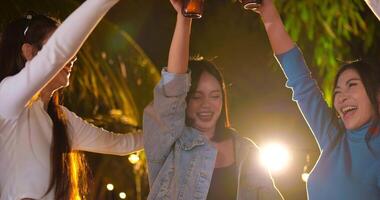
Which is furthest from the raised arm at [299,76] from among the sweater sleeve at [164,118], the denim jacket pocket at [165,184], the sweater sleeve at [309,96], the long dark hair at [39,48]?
the long dark hair at [39,48]

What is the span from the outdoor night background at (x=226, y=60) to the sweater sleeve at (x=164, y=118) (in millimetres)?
691

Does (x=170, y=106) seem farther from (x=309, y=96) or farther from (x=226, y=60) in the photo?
(x=226, y=60)

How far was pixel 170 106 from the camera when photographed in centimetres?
217

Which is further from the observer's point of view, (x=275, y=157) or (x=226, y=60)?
(x=226, y=60)

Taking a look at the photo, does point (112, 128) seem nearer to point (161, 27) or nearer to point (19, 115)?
point (161, 27)

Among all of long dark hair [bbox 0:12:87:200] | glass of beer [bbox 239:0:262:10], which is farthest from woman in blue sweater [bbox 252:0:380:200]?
long dark hair [bbox 0:12:87:200]

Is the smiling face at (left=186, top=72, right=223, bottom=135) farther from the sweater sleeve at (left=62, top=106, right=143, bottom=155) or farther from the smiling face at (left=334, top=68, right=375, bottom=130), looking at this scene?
the smiling face at (left=334, top=68, right=375, bottom=130)

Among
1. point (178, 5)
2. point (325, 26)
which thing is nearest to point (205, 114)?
point (178, 5)

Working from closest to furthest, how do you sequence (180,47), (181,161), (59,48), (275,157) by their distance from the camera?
1. (59,48)
2. (180,47)
3. (181,161)
4. (275,157)

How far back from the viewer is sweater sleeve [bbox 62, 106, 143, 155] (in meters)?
2.36

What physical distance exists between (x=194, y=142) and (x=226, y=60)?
1769 mm

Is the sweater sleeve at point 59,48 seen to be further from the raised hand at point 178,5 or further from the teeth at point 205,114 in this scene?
the teeth at point 205,114

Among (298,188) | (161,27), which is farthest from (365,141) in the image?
(161,27)

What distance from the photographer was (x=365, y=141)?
7.13 ft
